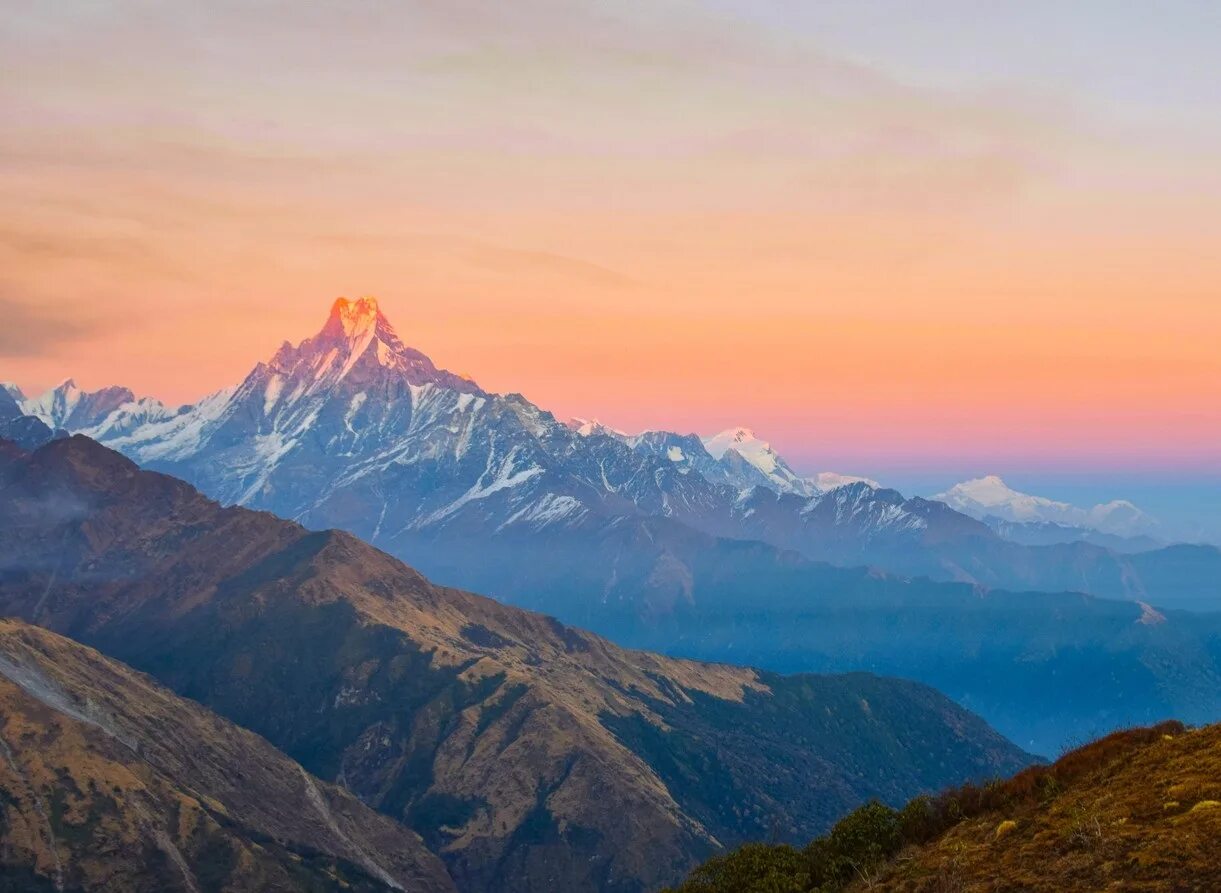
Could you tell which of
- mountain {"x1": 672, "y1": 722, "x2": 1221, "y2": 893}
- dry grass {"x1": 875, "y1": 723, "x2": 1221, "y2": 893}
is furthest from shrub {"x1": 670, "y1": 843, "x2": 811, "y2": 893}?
A: dry grass {"x1": 875, "y1": 723, "x2": 1221, "y2": 893}

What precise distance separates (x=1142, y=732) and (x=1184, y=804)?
1853 cm

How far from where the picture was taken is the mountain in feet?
193

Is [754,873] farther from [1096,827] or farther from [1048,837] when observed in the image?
[1096,827]

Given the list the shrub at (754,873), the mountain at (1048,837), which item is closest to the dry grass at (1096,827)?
the mountain at (1048,837)

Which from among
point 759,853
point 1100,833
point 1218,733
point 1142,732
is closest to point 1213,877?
point 1100,833

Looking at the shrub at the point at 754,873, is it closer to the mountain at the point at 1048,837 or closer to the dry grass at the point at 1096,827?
the mountain at the point at 1048,837

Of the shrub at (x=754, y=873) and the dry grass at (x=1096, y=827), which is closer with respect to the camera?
the dry grass at (x=1096, y=827)

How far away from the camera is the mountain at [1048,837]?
59.0m

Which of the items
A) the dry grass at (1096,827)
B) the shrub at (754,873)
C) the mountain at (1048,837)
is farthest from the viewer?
the shrub at (754,873)

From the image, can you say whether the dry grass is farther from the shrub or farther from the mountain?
the shrub

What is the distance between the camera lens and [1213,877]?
5478 centimetres

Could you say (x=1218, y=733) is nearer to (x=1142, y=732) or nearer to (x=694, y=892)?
(x=1142, y=732)

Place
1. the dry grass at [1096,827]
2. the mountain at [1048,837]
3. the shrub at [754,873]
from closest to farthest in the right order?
the dry grass at [1096,827], the mountain at [1048,837], the shrub at [754,873]

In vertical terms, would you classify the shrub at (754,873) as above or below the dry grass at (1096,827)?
below
